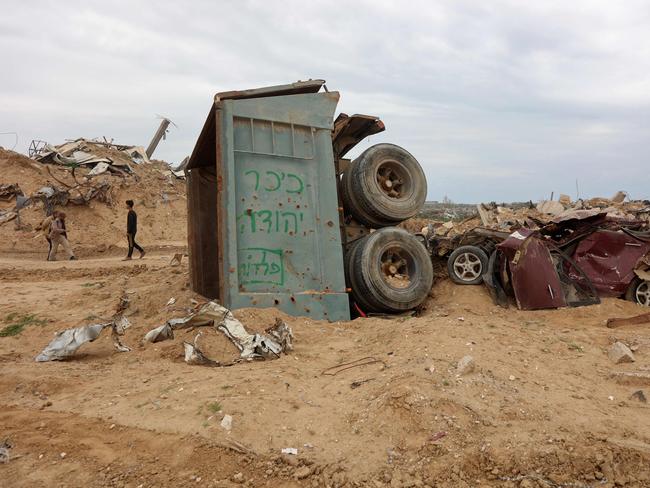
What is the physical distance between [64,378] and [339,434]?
2.42 m

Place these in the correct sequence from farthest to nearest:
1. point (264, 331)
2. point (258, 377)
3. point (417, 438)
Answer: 1. point (264, 331)
2. point (258, 377)
3. point (417, 438)

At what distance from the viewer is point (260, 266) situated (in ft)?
19.6

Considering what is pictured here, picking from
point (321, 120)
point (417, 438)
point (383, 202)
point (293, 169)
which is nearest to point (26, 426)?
point (417, 438)

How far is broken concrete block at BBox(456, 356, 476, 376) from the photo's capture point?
388 centimetres

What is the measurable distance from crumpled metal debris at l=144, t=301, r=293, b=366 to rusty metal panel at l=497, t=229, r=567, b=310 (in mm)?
3296

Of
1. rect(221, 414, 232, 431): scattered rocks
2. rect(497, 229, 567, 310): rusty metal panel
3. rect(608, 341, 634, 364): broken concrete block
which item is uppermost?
rect(497, 229, 567, 310): rusty metal panel

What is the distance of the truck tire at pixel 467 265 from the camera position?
758 cm

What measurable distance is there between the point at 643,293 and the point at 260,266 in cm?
514

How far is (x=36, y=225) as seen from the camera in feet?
59.1

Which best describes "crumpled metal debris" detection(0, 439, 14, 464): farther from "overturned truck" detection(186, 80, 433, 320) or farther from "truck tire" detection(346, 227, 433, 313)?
"truck tire" detection(346, 227, 433, 313)

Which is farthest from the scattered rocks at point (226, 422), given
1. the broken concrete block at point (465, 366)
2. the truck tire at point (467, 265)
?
the truck tire at point (467, 265)

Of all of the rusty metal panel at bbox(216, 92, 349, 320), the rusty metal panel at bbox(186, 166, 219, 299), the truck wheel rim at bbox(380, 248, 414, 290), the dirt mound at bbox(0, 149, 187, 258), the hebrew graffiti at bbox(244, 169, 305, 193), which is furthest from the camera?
the dirt mound at bbox(0, 149, 187, 258)

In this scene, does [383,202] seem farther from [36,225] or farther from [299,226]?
[36,225]

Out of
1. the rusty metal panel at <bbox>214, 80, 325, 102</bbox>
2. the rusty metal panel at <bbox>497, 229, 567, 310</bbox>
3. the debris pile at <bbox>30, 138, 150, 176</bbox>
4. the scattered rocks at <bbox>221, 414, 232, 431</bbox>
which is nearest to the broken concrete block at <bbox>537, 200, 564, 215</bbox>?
the rusty metal panel at <bbox>497, 229, 567, 310</bbox>
